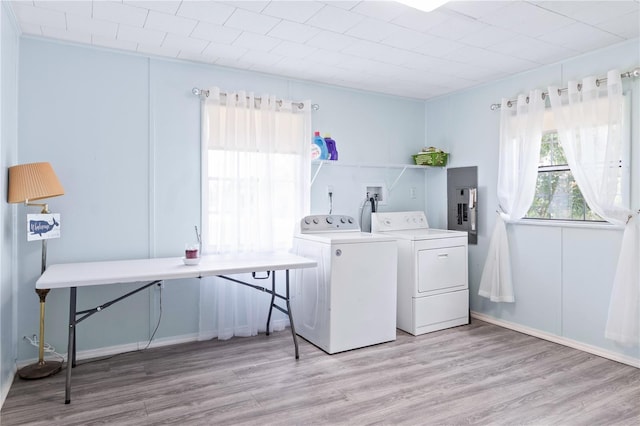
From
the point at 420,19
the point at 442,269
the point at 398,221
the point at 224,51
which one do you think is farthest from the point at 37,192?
the point at 442,269

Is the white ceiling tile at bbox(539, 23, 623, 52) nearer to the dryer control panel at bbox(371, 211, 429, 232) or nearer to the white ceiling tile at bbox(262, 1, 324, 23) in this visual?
the white ceiling tile at bbox(262, 1, 324, 23)

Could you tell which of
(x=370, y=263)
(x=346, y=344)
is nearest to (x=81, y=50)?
(x=370, y=263)

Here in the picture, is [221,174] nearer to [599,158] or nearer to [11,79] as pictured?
[11,79]

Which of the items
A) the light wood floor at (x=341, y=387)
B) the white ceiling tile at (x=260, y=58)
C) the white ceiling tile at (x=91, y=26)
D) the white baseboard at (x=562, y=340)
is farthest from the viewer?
the white ceiling tile at (x=260, y=58)

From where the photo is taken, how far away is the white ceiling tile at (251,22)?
7.89 ft

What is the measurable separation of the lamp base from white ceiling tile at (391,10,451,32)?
3059 millimetres

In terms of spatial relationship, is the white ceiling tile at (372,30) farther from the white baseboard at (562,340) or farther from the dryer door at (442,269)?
the white baseboard at (562,340)

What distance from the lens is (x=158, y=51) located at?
2992 millimetres

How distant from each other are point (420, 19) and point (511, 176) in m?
1.71

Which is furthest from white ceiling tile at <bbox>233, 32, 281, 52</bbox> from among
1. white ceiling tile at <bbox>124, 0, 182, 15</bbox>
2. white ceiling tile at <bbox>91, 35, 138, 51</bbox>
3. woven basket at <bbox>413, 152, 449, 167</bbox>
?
woven basket at <bbox>413, 152, 449, 167</bbox>

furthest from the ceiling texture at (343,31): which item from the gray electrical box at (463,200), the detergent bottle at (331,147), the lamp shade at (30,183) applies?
the gray electrical box at (463,200)

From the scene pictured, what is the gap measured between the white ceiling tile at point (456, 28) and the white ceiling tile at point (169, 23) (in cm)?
153

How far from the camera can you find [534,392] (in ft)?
7.89

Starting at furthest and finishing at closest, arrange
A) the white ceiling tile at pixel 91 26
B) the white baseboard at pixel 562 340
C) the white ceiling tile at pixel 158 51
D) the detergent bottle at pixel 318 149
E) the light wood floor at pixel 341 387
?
the detergent bottle at pixel 318 149
the white ceiling tile at pixel 158 51
the white baseboard at pixel 562 340
the white ceiling tile at pixel 91 26
the light wood floor at pixel 341 387
